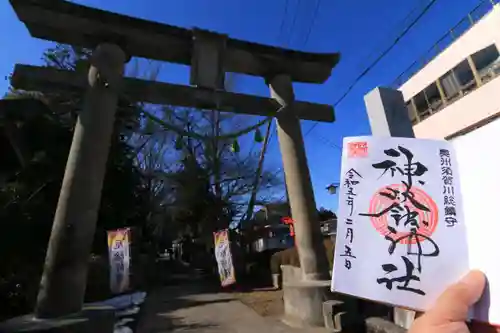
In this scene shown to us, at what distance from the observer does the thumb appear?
3.25ft

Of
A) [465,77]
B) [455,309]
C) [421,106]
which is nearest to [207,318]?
[455,309]

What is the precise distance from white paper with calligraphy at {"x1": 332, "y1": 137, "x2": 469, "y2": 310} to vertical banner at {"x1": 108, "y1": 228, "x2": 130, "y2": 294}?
370 inches

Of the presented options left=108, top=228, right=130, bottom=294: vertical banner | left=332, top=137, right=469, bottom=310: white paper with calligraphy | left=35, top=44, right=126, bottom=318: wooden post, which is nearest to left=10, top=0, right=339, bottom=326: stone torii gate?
left=35, top=44, right=126, bottom=318: wooden post

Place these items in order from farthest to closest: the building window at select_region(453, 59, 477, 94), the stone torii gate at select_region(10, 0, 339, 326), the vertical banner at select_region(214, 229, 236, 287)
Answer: the building window at select_region(453, 59, 477, 94)
the vertical banner at select_region(214, 229, 236, 287)
the stone torii gate at select_region(10, 0, 339, 326)

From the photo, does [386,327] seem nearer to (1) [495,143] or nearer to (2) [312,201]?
(2) [312,201]

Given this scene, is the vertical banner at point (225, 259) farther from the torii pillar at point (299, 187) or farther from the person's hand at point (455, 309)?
the person's hand at point (455, 309)

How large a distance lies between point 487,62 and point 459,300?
16512 millimetres

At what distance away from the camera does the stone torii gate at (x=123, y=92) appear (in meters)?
5.00

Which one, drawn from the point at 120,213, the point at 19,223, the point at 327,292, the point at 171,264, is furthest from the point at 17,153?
the point at 171,264

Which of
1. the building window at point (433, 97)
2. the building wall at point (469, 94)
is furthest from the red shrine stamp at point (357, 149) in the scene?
the building window at point (433, 97)

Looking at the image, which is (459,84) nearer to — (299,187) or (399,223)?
(299,187)

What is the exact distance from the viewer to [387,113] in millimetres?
Answer: 2572

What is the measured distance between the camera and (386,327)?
168 inches

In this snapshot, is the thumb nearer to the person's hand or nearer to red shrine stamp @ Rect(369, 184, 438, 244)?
the person's hand
